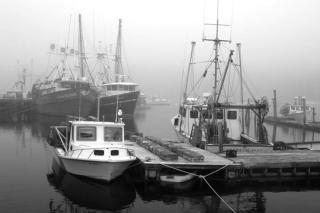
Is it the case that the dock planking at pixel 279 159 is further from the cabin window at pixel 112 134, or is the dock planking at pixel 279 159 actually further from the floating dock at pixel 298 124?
the floating dock at pixel 298 124

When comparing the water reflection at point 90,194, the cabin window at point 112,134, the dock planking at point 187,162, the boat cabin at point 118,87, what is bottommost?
Answer: the water reflection at point 90,194

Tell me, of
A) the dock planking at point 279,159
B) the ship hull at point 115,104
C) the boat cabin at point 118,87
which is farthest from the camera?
the boat cabin at point 118,87

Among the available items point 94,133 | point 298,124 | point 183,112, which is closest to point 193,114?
point 183,112

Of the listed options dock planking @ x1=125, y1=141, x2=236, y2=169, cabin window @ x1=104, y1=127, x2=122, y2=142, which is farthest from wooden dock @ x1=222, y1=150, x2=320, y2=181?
cabin window @ x1=104, y1=127, x2=122, y2=142

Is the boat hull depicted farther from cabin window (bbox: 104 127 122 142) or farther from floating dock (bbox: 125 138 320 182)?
cabin window (bbox: 104 127 122 142)

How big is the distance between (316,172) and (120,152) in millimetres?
9584

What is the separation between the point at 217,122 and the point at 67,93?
52.8m

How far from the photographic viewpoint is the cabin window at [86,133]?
1972cm

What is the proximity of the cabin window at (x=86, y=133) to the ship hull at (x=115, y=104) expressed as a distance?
53.6 meters

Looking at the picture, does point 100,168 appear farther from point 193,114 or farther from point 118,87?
point 118,87

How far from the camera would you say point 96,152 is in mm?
18156

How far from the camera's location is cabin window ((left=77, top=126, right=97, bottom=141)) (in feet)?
64.7

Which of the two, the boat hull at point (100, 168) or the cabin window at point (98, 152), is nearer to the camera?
the boat hull at point (100, 168)

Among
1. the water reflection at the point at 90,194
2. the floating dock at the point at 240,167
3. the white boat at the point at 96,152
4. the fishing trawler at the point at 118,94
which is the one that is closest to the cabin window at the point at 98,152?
the white boat at the point at 96,152
